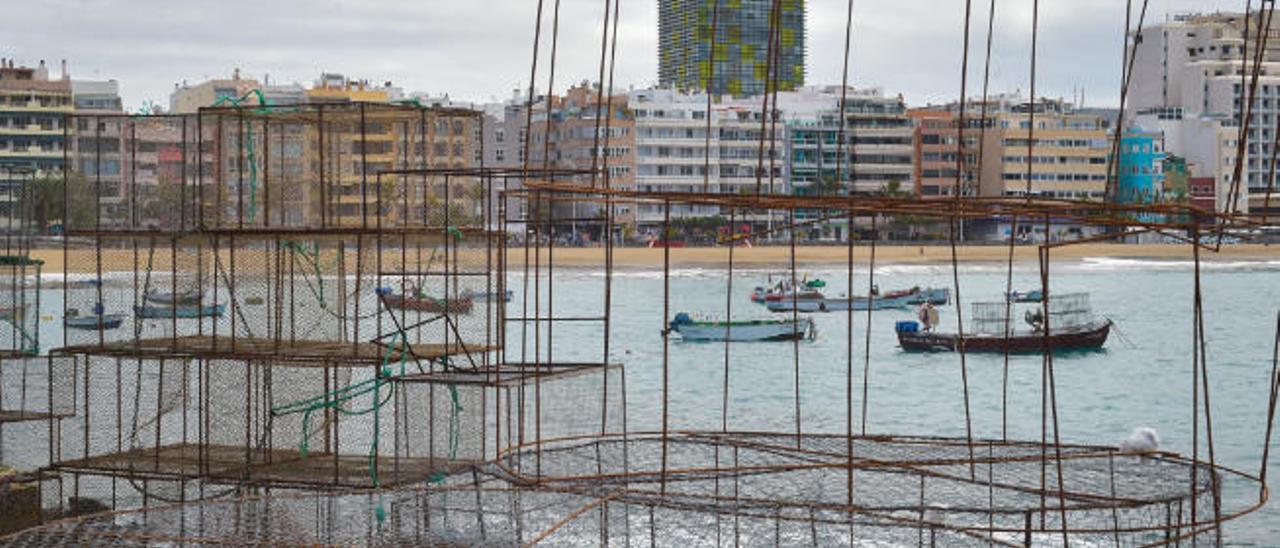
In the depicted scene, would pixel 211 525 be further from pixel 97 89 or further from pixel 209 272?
pixel 97 89

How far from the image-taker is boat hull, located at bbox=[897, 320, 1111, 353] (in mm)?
46062

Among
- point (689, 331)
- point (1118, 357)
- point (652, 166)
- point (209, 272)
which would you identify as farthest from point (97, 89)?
point (209, 272)

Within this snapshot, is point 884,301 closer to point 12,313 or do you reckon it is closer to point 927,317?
point 927,317

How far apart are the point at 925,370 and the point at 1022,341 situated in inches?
115

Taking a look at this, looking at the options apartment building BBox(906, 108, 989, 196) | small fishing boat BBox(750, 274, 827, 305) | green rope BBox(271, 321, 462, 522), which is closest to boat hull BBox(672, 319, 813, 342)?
small fishing boat BBox(750, 274, 827, 305)

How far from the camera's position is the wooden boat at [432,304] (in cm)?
1215

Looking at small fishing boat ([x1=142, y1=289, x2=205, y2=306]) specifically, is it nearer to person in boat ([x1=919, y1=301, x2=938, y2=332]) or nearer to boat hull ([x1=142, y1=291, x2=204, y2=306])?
boat hull ([x1=142, y1=291, x2=204, y2=306])

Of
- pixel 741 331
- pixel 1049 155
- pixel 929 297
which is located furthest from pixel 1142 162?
pixel 741 331

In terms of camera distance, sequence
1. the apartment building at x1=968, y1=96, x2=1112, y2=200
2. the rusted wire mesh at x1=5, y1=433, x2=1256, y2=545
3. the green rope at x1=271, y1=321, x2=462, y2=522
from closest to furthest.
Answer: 1. the rusted wire mesh at x1=5, y1=433, x2=1256, y2=545
2. the green rope at x1=271, y1=321, x2=462, y2=522
3. the apartment building at x1=968, y1=96, x2=1112, y2=200

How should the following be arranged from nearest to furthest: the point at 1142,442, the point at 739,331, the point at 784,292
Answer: the point at 1142,442 → the point at 739,331 → the point at 784,292

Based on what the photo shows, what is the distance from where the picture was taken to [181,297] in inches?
590

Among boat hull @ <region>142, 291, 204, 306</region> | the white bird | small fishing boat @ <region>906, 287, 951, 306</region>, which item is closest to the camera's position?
the white bird

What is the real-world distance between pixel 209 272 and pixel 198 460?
2.35 meters

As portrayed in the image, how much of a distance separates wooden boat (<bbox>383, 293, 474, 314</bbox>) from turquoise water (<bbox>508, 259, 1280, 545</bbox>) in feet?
31.0
